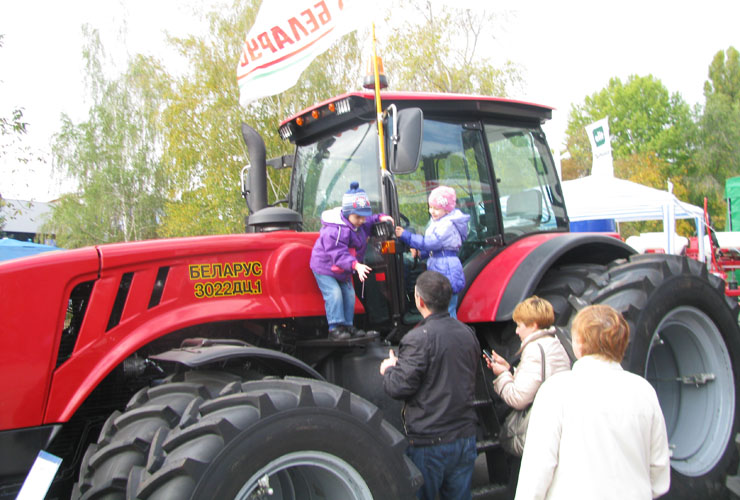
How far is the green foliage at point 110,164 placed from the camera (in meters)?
22.0

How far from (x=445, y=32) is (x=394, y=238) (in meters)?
17.3

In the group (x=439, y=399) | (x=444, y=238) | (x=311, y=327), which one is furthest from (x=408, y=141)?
(x=439, y=399)

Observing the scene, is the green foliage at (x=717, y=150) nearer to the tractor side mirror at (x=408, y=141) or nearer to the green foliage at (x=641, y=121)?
the green foliage at (x=641, y=121)

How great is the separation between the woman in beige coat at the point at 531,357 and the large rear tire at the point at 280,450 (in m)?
0.74

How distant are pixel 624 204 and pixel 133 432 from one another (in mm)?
12894

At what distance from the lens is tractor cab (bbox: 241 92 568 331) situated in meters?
3.24

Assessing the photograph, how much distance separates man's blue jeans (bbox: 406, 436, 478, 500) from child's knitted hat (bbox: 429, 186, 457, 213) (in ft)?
4.36

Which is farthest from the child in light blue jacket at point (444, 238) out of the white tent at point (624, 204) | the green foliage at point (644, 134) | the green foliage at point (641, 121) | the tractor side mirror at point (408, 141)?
the green foliage at point (641, 121)

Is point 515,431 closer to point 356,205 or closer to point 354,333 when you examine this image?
point 354,333

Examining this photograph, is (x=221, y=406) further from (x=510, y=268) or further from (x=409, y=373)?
(x=510, y=268)

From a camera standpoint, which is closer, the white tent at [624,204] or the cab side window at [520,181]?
the cab side window at [520,181]

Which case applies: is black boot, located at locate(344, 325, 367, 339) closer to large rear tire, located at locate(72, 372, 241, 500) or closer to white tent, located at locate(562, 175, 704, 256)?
large rear tire, located at locate(72, 372, 241, 500)

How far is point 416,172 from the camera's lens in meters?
3.55

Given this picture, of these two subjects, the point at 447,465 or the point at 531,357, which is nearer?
the point at 447,465
